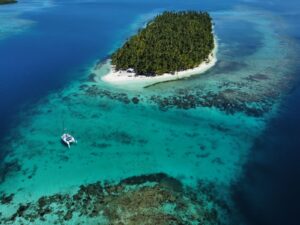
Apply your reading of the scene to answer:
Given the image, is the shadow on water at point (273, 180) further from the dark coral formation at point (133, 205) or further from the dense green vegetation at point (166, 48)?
the dense green vegetation at point (166, 48)

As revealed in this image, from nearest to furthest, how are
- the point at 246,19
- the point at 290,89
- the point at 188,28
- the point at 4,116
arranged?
the point at 4,116, the point at 290,89, the point at 188,28, the point at 246,19

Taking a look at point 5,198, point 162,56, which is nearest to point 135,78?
point 162,56

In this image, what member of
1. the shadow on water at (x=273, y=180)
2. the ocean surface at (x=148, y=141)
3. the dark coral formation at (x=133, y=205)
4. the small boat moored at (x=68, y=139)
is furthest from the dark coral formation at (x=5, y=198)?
the shadow on water at (x=273, y=180)

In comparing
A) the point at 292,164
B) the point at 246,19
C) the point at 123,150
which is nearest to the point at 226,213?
the point at 292,164

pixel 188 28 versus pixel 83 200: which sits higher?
pixel 188 28

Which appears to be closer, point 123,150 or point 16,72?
point 123,150

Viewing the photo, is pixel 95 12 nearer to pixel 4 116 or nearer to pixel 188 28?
pixel 188 28

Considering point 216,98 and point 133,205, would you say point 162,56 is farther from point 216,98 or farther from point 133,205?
point 133,205

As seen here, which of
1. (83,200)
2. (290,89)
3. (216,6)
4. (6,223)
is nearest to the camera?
(6,223)
